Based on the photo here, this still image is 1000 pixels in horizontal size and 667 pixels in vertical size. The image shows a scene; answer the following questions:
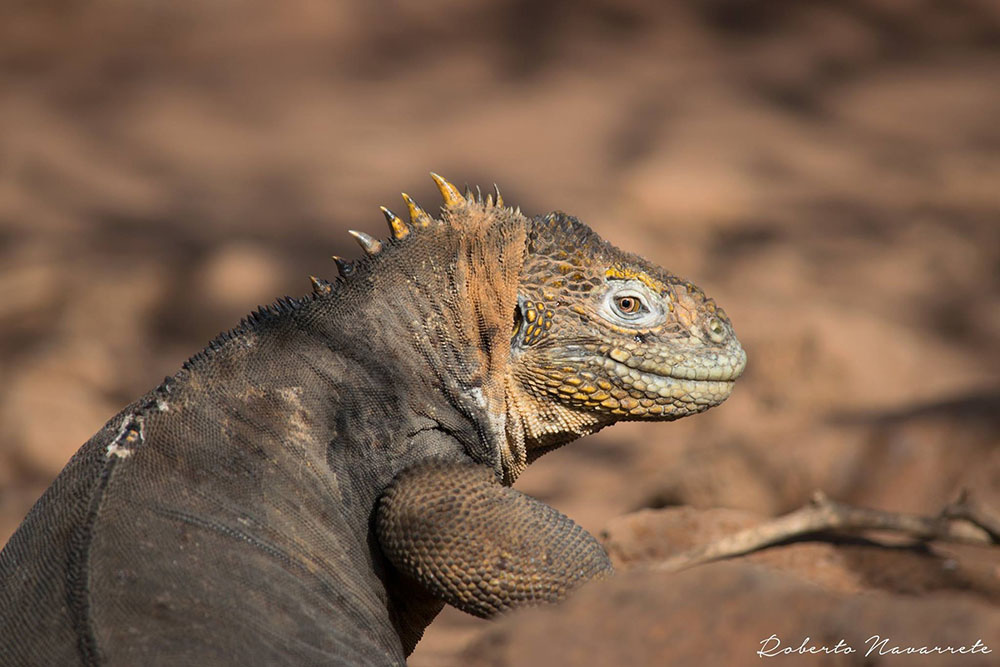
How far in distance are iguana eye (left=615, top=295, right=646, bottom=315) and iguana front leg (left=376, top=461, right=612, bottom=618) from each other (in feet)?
2.66

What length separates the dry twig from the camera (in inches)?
189

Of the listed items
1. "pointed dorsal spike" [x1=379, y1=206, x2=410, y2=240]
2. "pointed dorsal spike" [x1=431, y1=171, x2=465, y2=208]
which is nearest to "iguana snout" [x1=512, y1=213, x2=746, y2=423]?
"pointed dorsal spike" [x1=431, y1=171, x2=465, y2=208]

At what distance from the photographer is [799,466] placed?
6484 mm

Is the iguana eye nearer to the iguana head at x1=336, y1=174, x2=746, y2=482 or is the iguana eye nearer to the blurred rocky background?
the iguana head at x1=336, y1=174, x2=746, y2=482

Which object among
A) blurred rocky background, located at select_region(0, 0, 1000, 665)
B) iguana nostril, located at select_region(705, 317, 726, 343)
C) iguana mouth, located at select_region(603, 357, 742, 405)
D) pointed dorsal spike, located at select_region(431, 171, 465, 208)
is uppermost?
pointed dorsal spike, located at select_region(431, 171, 465, 208)

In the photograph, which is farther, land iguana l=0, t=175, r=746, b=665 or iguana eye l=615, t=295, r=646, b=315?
iguana eye l=615, t=295, r=646, b=315

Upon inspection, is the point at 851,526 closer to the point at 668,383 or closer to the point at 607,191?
the point at 668,383

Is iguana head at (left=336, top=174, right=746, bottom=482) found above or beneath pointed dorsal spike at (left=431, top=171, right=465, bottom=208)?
beneath

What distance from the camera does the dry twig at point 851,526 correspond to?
189 inches

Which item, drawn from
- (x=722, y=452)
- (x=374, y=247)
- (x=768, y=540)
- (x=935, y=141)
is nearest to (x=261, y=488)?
(x=374, y=247)

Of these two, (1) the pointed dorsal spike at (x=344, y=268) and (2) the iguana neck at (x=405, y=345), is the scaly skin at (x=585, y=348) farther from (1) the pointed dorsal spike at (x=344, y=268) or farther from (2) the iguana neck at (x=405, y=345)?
(1) the pointed dorsal spike at (x=344, y=268)

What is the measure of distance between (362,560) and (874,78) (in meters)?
12.3
